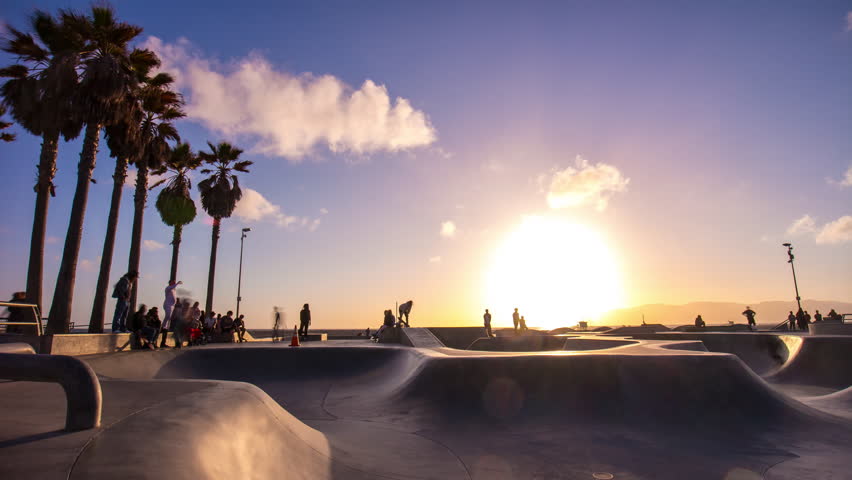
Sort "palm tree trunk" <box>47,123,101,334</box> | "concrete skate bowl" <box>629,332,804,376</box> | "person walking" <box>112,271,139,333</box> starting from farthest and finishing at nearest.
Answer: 1. "concrete skate bowl" <box>629,332,804,376</box>
2. "palm tree trunk" <box>47,123,101,334</box>
3. "person walking" <box>112,271,139,333</box>

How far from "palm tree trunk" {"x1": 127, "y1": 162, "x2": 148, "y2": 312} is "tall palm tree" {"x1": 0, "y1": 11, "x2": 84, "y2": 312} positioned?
11.2 ft

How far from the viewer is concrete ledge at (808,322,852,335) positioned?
1844 centimetres

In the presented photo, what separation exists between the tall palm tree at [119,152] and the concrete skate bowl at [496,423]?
6470 mm

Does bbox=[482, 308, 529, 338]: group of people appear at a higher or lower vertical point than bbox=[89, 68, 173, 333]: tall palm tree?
lower

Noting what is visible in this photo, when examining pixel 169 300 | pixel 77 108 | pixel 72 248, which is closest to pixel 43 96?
pixel 77 108

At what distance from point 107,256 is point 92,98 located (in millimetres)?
5348

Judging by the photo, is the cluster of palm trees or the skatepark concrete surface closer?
the skatepark concrete surface

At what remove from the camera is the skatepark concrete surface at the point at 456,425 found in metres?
2.75

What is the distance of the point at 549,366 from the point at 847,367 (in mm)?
10750

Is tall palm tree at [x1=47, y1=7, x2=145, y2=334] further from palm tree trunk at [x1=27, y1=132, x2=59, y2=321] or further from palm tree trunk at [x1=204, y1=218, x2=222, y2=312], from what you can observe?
palm tree trunk at [x1=204, y1=218, x2=222, y2=312]

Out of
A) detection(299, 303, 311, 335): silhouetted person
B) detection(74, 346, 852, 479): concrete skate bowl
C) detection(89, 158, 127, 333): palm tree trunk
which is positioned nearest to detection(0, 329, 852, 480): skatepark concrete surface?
detection(74, 346, 852, 479): concrete skate bowl

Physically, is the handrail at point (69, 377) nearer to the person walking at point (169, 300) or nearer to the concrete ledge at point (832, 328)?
the person walking at point (169, 300)

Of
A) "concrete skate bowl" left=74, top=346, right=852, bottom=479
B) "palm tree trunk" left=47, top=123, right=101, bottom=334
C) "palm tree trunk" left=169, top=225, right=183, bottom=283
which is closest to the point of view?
"concrete skate bowl" left=74, top=346, right=852, bottom=479

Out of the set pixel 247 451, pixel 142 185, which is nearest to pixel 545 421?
pixel 247 451
